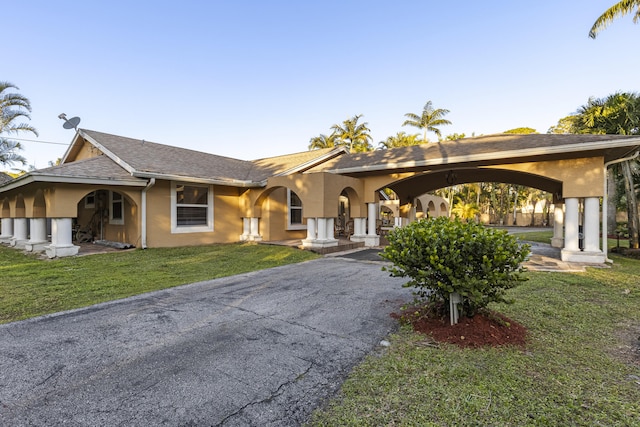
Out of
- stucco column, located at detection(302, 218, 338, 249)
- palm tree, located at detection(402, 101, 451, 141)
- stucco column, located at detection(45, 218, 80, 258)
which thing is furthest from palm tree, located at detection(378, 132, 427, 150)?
stucco column, located at detection(45, 218, 80, 258)

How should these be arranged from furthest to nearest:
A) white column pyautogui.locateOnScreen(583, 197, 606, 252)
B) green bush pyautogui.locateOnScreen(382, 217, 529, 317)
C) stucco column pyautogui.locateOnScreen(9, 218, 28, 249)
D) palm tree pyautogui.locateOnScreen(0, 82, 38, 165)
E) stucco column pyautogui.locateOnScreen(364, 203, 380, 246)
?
palm tree pyautogui.locateOnScreen(0, 82, 38, 165)
stucco column pyautogui.locateOnScreen(364, 203, 380, 246)
stucco column pyautogui.locateOnScreen(9, 218, 28, 249)
white column pyautogui.locateOnScreen(583, 197, 606, 252)
green bush pyautogui.locateOnScreen(382, 217, 529, 317)

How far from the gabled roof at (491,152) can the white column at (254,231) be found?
3.74 m

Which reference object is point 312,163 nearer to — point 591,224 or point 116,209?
point 116,209

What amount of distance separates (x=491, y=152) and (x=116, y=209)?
14.4m

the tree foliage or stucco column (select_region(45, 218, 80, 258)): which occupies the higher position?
the tree foliage

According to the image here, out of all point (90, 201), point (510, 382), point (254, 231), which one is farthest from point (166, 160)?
point (510, 382)

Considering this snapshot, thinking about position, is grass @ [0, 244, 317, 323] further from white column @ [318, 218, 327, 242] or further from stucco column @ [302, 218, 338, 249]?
white column @ [318, 218, 327, 242]

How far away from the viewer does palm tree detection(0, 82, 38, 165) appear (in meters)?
19.8

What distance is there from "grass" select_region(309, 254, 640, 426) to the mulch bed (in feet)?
0.41

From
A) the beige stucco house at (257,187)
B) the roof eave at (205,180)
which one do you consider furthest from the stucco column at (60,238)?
the roof eave at (205,180)

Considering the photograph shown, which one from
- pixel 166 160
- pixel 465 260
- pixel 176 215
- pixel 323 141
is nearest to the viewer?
pixel 465 260

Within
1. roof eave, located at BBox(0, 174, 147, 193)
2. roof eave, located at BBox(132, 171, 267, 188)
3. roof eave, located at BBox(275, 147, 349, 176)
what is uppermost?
roof eave, located at BBox(275, 147, 349, 176)

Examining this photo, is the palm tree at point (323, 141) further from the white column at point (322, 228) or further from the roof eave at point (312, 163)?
the white column at point (322, 228)

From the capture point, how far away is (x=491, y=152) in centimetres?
950
